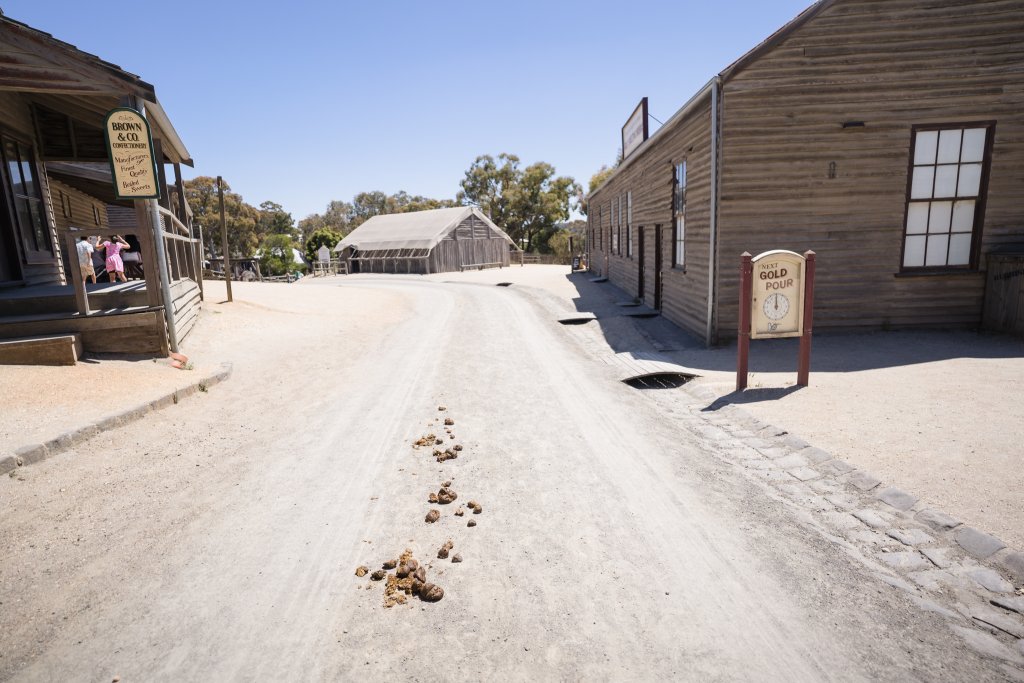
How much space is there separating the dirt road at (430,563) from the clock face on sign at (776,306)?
2.08 metres

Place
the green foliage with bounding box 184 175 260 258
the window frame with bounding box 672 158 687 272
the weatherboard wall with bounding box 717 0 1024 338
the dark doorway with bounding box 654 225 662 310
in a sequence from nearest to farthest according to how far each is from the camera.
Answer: the weatherboard wall with bounding box 717 0 1024 338 < the window frame with bounding box 672 158 687 272 < the dark doorway with bounding box 654 225 662 310 < the green foliage with bounding box 184 175 260 258

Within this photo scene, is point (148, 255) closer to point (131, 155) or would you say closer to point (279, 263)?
point (131, 155)

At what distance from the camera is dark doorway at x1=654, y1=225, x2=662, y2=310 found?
49.7 ft

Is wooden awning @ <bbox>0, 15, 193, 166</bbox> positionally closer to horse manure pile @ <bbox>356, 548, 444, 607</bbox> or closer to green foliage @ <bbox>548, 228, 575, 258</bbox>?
horse manure pile @ <bbox>356, 548, 444, 607</bbox>

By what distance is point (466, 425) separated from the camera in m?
6.41

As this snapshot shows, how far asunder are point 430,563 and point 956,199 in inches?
471

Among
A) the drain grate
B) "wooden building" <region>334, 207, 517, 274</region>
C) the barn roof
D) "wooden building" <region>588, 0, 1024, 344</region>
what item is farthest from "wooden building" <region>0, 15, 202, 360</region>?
the barn roof

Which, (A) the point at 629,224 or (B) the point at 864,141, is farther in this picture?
(A) the point at 629,224

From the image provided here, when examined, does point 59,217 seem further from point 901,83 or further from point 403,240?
point 403,240

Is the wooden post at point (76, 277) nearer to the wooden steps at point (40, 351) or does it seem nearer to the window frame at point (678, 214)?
the wooden steps at point (40, 351)

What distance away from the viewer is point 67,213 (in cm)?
1720

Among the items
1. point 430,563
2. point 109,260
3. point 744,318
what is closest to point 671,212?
point 744,318

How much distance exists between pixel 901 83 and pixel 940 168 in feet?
5.81

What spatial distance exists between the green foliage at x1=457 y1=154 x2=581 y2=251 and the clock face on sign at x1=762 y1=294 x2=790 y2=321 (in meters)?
58.1
